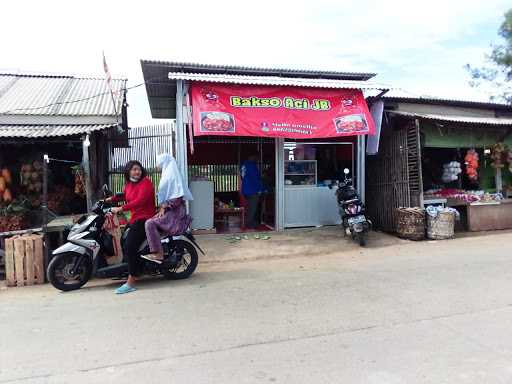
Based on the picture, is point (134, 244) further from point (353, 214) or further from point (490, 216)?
point (490, 216)

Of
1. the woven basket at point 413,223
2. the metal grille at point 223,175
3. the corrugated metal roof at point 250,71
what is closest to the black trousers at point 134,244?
the corrugated metal roof at point 250,71

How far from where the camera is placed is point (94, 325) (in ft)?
13.1

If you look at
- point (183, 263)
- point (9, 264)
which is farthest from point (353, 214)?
point (9, 264)

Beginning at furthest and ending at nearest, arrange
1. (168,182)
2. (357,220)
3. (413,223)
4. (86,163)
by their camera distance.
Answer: (413,223) < (357,220) < (86,163) < (168,182)

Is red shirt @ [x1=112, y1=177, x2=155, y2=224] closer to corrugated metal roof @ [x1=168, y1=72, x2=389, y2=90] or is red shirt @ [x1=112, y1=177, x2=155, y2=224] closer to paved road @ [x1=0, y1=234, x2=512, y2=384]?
paved road @ [x1=0, y1=234, x2=512, y2=384]

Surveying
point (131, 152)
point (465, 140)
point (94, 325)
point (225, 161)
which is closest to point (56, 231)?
point (94, 325)

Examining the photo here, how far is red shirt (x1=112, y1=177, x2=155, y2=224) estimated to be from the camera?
5223 mm

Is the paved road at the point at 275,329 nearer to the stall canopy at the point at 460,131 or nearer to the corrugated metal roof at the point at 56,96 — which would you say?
the stall canopy at the point at 460,131

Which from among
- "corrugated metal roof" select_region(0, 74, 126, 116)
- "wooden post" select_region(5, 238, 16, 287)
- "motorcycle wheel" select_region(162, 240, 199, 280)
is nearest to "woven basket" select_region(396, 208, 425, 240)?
"motorcycle wheel" select_region(162, 240, 199, 280)

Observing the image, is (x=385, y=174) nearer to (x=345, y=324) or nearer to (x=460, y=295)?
(x=460, y=295)

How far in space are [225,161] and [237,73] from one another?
366 centimetres

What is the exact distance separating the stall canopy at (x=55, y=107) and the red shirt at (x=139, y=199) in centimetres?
259

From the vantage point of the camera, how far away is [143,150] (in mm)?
11055

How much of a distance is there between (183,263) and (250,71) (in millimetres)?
4782
